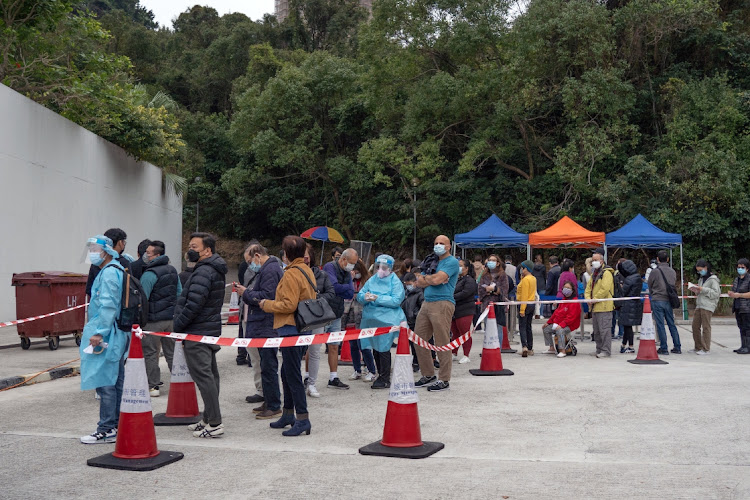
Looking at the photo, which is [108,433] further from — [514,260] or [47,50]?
[514,260]

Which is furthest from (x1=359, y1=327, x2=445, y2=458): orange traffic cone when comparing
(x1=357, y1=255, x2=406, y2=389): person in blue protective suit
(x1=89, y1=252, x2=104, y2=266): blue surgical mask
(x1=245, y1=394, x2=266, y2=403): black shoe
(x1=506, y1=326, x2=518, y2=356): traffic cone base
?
(x1=506, y1=326, x2=518, y2=356): traffic cone base

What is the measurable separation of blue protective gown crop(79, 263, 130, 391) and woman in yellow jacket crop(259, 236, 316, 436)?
134cm

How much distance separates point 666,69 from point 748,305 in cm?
1946

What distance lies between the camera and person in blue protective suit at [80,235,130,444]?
262 inches

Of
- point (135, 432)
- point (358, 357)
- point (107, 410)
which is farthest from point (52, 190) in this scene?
point (135, 432)

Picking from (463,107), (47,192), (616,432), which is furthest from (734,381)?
(463,107)

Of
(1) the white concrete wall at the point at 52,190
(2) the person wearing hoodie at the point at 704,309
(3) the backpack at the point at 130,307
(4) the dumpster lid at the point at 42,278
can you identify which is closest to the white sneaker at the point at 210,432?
(3) the backpack at the point at 130,307

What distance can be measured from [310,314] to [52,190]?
1528 cm

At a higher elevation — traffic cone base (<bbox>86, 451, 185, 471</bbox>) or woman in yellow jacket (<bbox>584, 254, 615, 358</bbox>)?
woman in yellow jacket (<bbox>584, 254, 615, 358</bbox>)

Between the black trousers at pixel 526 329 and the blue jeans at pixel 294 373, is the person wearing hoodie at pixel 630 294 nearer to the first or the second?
the black trousers at pixel 526 329

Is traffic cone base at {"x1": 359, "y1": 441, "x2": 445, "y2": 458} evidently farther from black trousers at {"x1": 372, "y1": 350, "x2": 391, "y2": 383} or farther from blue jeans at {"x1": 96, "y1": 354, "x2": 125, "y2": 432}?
black trousers at {"x1": 372, "y1": 350, "x2": 391, "y2": 383}

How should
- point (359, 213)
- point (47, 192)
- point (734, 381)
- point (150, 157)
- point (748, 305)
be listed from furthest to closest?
point (359, 213)
point (150, 157)
point (47, 192)
point (748, 305)
point (734, 381)

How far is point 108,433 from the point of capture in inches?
263

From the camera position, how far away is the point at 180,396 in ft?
25.3
